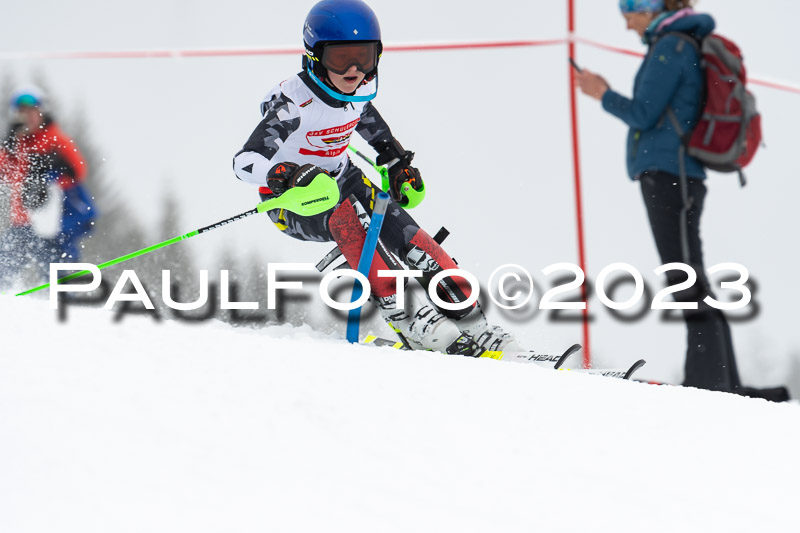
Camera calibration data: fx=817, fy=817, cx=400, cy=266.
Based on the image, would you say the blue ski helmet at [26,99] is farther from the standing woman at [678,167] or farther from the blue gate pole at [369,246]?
the standing woman at [678,167]

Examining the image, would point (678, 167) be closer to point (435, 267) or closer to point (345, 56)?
point (435, 267)

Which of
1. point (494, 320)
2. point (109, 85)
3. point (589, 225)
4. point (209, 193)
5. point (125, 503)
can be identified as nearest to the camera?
point (125, 503)

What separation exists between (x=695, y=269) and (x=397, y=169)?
1473 mm

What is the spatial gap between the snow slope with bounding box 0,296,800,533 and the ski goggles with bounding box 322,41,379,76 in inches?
54.1

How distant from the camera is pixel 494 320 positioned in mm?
5559

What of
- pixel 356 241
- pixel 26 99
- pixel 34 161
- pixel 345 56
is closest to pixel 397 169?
pixel 356 241

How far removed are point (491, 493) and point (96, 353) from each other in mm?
1266

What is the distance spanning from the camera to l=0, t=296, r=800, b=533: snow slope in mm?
1615

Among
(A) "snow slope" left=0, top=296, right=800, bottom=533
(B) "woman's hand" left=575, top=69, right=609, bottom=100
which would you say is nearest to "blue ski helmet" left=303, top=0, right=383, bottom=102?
(B) "woman's hand" left=575, top=69, right=609, bottom=100

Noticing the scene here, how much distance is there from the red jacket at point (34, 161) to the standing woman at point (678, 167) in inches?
130

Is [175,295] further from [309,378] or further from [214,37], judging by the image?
[309,378]

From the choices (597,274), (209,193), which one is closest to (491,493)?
(597,274)

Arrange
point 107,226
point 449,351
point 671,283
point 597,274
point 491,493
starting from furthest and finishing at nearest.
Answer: point 107,226, point 597,274, point 671,283, point 449,351, point 491,493

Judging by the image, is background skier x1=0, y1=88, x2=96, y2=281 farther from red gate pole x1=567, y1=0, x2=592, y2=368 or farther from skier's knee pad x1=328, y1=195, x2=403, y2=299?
red gate pole x1=567, y1=0, x2=592, y2=368
